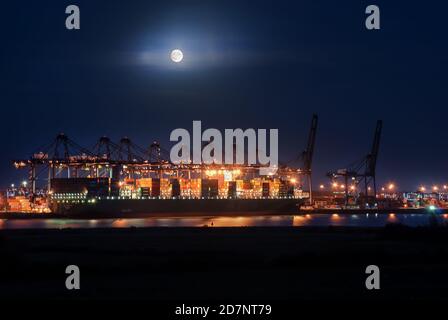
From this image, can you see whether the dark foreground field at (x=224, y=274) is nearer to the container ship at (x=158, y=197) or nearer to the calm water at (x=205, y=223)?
the calm water at (x=205, y=223)

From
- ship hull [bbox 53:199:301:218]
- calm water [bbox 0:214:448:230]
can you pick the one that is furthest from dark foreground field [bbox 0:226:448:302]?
ship hull [bbox 53:199:301:218]

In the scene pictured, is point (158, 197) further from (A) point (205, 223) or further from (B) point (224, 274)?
(B) point (224, 274)

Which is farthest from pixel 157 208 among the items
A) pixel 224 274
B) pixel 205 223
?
pixel 224 274

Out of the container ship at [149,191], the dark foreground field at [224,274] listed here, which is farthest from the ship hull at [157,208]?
the dark foreground field at [224,274]

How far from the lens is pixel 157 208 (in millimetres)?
99312

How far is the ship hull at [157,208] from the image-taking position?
3807 inches

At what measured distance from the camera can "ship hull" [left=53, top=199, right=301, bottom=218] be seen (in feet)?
317

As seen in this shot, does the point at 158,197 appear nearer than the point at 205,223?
No

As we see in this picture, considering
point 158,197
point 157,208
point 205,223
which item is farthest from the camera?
point 158,197

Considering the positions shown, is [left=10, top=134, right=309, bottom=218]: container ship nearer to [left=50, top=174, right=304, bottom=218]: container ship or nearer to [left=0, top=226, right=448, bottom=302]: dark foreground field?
[left=50, top=174, right=304, bottom=218]: container ship
